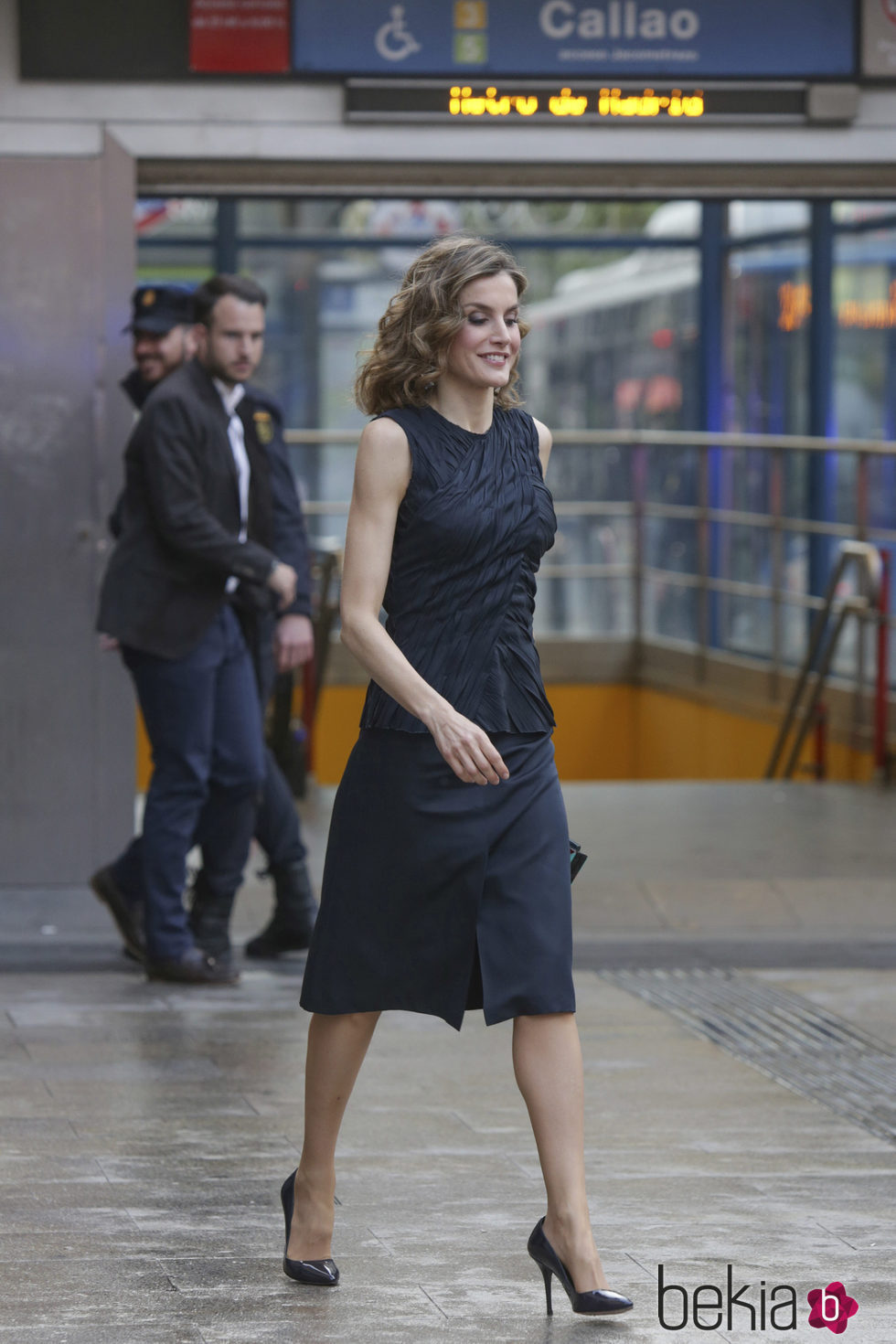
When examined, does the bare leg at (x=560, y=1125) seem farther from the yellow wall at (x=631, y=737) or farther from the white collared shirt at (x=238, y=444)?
the yellow wall at (x=631, y=737)

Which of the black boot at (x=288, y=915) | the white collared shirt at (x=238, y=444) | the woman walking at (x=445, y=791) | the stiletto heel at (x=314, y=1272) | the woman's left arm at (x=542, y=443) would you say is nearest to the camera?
the woman walking at (x=445, y=791)

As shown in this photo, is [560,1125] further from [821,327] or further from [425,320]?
[821,327]

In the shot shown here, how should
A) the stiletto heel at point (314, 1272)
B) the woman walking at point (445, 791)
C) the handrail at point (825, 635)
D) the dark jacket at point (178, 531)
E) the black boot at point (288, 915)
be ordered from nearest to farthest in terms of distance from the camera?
the woman walking at point (445, 791) → the stiletto heel at point (314, 1272) → the dark jacket at point (178, 531) → the black boot at point (288, 915) → the handrail at point (825, 635)

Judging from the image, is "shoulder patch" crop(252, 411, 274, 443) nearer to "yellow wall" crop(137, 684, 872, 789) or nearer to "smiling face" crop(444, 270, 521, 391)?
"smiling face" crop(444, 270, 521, 391)

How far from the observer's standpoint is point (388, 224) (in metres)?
17.0

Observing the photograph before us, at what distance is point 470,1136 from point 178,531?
231 cm

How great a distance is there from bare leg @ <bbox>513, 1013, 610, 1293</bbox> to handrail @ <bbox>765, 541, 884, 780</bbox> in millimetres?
8207

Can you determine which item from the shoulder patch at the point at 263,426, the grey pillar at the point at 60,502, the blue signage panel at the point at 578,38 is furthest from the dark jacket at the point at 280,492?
the blue signage panel at the point at 578,38

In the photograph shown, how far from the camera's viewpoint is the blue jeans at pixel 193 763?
6.80 m

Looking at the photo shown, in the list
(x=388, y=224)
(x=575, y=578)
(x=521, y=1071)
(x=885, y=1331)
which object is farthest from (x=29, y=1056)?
(x=388, y=224)

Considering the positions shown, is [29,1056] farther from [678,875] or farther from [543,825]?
[678,875]

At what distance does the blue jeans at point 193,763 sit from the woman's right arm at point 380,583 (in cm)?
285

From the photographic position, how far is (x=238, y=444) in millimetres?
7000

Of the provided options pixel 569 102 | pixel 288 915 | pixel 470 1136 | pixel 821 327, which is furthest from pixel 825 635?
pixel 470 1136
